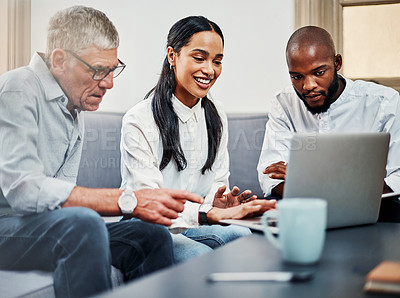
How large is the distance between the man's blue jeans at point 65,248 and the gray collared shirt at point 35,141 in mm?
52

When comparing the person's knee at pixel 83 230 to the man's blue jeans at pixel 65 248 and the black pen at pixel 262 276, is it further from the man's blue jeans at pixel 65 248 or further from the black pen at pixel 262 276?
the black pen at pixel 262 276

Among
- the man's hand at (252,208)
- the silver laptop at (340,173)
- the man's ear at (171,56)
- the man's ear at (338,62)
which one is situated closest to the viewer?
the silver laptop at (340,173)

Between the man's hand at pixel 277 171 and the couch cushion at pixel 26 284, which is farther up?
the man's hand at pixel 277 171

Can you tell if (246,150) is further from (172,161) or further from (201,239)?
(201,239)

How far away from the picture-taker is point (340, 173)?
3.19 feet

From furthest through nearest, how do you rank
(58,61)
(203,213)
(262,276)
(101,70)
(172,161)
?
1. (172,161)
2. (101,70)
3. (58,61)
4. (203,213)
5. (262,276)

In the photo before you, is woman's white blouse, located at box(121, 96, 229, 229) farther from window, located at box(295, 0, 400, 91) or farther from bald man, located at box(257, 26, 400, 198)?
window, located at box(295, 0, 400, 91)

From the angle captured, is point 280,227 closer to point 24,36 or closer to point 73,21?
point 73,21

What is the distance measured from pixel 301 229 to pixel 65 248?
535 mm

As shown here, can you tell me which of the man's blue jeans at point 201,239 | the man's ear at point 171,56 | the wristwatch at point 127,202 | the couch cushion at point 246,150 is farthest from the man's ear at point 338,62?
the wristwatch at point 127,202

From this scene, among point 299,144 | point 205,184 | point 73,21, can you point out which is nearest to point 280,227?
point 299,144

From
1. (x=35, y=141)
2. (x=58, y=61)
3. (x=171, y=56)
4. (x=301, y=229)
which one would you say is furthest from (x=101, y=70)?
(x=301, y=229)

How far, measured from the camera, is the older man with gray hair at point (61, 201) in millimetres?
1019

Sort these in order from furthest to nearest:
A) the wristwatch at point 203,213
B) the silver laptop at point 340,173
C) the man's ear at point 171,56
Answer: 1. the man's ear at point 171,56
2. the wristwatch at point 203,213
3. the silver laptop at point 340,173
